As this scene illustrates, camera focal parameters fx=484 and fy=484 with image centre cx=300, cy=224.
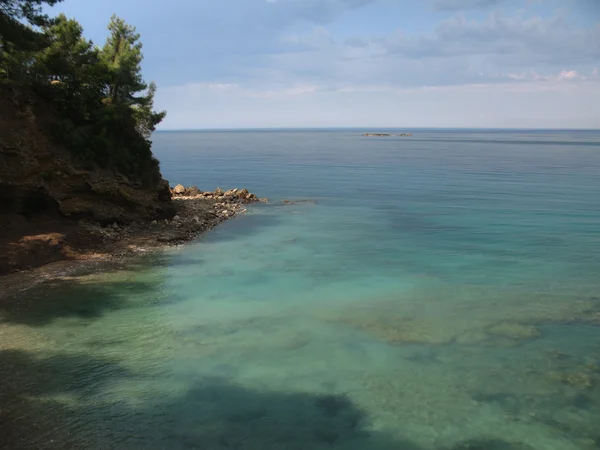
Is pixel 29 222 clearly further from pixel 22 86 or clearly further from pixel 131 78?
pixel 131 78

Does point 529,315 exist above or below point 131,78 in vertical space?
below

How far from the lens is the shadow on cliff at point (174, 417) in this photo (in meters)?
9.35

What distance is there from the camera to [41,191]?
23188mm

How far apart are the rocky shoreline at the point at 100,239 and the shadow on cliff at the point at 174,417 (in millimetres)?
9741

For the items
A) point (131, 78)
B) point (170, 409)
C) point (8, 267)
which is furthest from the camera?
point (131, 78)

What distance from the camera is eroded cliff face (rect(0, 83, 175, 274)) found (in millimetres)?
21625

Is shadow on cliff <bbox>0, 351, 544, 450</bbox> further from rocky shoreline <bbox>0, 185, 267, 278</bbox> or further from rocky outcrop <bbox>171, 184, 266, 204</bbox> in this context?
rocky outcrop <bbox>171, 184, 266, 204</bbox>

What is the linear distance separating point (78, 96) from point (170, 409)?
893 inches

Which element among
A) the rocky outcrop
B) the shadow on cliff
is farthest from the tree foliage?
the shadow on cliff

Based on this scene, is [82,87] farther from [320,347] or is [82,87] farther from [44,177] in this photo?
[320,347]

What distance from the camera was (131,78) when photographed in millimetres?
31297

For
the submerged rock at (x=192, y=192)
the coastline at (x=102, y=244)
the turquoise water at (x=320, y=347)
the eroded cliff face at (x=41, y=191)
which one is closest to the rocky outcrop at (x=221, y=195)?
the submerged rock at (x=192, y=192)

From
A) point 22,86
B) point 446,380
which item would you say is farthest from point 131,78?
point 446,380

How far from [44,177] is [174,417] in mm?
17712
